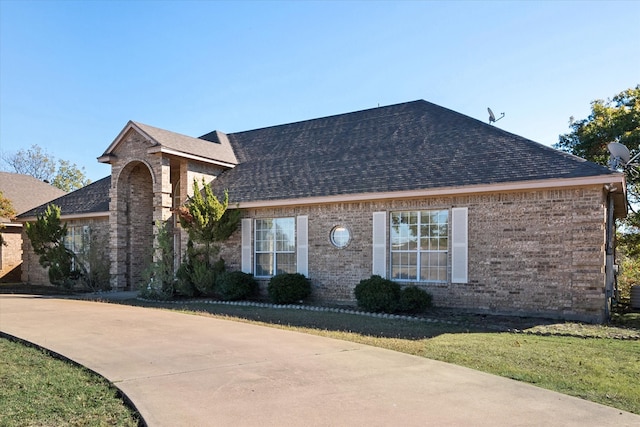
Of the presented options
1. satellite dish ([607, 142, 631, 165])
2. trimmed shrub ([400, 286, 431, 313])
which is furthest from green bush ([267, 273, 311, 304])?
satellite dish ([607, 142, 631, 165])

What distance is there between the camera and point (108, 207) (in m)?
20.6

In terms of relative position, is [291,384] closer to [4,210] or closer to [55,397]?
[55,397]

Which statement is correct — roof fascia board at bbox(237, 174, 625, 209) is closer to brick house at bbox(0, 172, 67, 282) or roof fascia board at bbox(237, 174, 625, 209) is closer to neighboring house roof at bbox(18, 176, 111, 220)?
neighboring house roof at bbox(18, 176, 111, 220)

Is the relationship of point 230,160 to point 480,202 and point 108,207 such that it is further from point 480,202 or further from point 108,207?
point 480,202

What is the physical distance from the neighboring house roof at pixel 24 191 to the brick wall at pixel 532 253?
77.4 feet

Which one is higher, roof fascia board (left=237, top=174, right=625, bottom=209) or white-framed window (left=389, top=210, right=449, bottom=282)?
roof fascia board (left=237, top=174, right=625, bottom=209)

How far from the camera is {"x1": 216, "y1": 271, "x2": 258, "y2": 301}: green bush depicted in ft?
51.9

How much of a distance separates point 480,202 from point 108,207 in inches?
591

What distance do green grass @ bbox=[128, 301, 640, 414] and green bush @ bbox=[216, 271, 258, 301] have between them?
2.75 m

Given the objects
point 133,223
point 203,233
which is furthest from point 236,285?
point 133,223

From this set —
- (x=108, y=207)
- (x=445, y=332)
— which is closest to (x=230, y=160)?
(x=108, y=207)

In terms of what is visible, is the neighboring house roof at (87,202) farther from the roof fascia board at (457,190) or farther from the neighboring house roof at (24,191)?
the roof fascia board at (457,190)

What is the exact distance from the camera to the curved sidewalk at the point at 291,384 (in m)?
4.86

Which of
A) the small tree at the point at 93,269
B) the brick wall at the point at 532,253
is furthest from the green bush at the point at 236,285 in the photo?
the small tree at the point at 93,269
